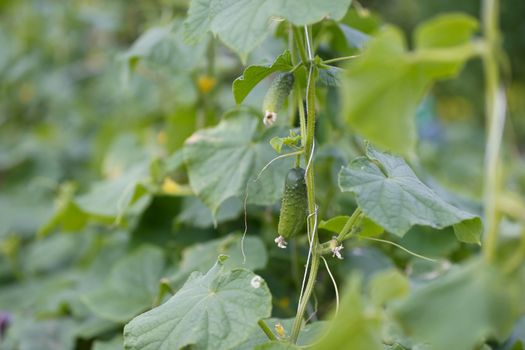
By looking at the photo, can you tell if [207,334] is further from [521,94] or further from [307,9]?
[521,94]

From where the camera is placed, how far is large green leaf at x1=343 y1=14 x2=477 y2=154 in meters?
0.79

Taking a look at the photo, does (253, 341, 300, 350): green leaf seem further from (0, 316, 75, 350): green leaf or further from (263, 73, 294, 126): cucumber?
(0, 316, 75, 350): green leaf

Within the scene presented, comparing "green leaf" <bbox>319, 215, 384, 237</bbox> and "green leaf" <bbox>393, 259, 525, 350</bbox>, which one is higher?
"green leaf" <bbox>393, 259, 525, 350</bbox>

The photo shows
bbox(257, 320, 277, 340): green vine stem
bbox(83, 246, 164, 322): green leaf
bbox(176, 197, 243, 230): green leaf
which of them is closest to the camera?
bbox(257, 320, 277, 340): green vine stem

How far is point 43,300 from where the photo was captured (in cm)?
216

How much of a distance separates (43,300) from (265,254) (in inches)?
35.8

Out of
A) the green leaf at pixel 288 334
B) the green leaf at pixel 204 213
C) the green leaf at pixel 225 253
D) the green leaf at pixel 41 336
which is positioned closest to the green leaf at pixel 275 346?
the green leaf at pixel 288 334

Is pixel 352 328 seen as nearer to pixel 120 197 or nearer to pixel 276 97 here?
pixel 276 97

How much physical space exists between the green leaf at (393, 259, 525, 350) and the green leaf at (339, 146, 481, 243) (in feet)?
0.85

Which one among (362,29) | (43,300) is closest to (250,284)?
(362,29)

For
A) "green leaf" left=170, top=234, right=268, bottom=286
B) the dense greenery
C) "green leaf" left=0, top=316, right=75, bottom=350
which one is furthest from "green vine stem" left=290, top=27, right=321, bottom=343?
"green leaf" left=0, top=316, right=75, bottom=350

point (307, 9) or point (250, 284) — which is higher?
point (307, 9)

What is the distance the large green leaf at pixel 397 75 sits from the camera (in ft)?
2.58

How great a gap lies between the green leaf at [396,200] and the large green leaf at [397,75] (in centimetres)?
25
